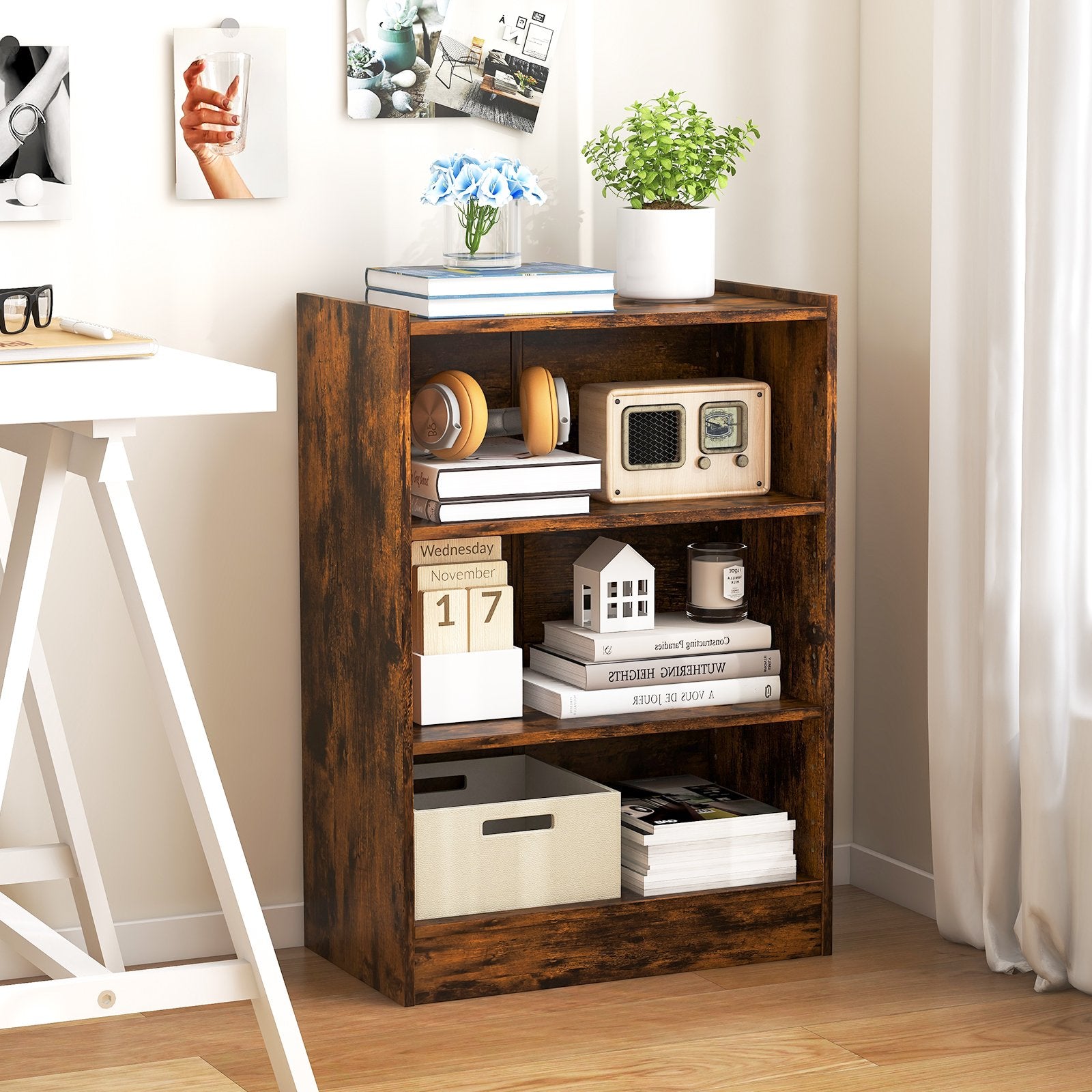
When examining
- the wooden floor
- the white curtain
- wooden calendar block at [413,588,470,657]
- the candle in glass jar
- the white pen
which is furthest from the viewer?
the candle in glass jar

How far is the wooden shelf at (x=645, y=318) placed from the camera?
2410 millimetres

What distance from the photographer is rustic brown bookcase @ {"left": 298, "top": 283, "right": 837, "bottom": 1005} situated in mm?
2457

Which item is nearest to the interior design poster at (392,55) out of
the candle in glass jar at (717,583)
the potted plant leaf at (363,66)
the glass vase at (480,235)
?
the potted plant leaf at (363,66)

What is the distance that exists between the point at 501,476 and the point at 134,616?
724 millimetres

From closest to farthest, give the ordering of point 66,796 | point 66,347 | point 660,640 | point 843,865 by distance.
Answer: point 66,347 < point 66,796 < point 660,640 < point 843,865

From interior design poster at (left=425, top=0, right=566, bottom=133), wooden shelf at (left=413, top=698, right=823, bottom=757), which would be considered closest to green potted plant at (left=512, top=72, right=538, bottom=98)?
interior design poster at (left=425, top=0, right=566, bottom=133)

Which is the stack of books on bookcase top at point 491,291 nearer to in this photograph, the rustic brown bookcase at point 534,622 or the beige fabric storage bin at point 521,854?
the rustic brown bookcase at point 534,622

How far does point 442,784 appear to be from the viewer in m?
2.79

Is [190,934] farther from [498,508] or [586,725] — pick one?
[498,508]

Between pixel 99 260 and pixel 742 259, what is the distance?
103 cm

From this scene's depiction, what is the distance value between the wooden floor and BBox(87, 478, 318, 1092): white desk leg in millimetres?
363

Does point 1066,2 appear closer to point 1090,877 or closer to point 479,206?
point 479,206

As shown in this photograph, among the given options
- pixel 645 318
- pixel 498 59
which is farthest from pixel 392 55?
pixel 645 318

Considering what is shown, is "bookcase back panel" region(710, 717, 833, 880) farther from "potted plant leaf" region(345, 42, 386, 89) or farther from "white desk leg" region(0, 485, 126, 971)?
"potted plant leaf" region(345, 42, 386, 89)
